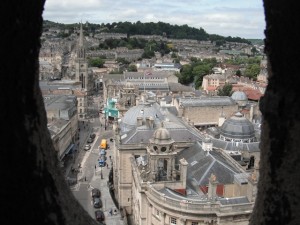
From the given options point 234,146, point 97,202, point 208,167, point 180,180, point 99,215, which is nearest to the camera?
point 180,180

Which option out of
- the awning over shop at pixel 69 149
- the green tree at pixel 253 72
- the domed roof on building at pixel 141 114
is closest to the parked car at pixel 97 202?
the domed roof on building at pixel 141 114

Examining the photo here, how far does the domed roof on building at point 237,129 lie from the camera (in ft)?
144

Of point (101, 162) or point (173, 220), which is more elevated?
point (173, 220)

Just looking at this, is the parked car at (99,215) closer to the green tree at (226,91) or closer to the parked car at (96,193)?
the parked car at (96,193)

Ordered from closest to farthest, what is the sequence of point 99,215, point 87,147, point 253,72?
point 99,215 < point 87,147 < point 253,72

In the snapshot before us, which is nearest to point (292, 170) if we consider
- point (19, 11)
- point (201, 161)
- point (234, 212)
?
point (19, 11)

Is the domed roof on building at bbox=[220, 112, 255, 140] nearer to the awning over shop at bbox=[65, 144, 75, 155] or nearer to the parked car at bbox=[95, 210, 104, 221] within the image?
the parked car at bbox=[95, 210, 104, 221]

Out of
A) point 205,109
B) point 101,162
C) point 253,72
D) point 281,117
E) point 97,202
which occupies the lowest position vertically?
point 101,162

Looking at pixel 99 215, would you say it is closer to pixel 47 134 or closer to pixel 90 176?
pixel 90 176

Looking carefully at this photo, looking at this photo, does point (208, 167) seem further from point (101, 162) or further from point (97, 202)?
point (101, 162)

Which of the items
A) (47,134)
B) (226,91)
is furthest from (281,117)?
(226,91)

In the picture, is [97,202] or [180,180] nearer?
[180,180]

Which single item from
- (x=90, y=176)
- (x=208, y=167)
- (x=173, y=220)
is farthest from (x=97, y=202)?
(x=173, y=220)

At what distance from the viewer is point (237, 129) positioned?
1742 inches
